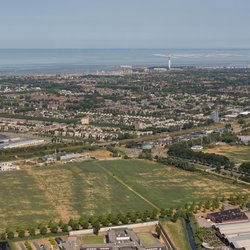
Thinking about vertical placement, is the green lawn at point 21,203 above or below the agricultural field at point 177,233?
above

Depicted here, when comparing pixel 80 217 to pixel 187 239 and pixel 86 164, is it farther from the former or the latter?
pixel 86 164

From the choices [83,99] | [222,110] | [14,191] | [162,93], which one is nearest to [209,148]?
[14,191]

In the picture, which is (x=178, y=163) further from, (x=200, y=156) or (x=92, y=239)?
(x=92, y=239)

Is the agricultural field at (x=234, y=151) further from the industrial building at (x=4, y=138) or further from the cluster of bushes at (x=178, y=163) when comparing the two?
the industrial building at (x=4, y=138)

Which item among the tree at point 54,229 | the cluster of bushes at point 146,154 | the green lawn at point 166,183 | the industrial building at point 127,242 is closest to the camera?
the industrial building at point 127,242

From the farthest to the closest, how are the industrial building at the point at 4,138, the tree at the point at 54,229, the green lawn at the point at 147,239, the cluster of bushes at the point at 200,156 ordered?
the industrial building at the point at 4,138 < the cluster of bushes at the point at 200,156 < the tree at the point at 54,229 < the green lawn at the point at 147,239

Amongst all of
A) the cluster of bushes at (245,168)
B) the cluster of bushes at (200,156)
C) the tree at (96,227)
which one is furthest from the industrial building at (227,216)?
the cluster of bushes at (200,156)
